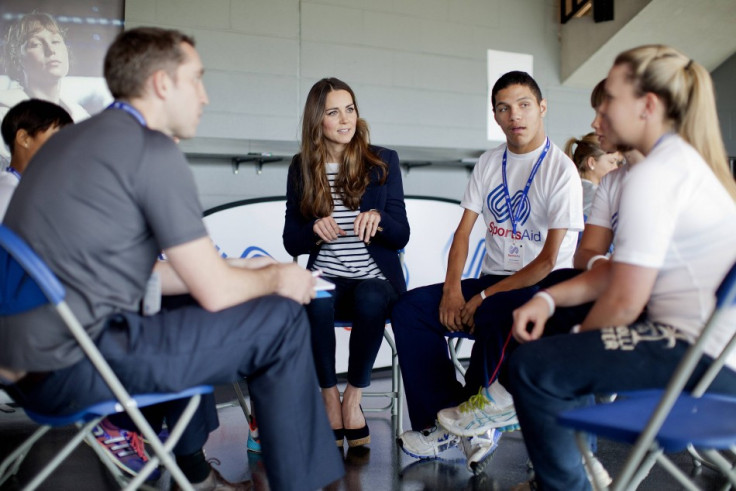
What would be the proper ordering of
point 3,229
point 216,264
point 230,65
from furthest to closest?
Result: point 230,65, point 216,264, point 3,229

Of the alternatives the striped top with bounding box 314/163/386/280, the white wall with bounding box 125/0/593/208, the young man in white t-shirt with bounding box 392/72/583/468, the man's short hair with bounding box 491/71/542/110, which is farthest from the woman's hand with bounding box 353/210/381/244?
the white wall with bounding box 125/0/593/208

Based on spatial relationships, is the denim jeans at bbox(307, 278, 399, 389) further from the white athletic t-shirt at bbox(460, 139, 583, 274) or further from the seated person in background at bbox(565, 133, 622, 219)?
the seated person in background at bbox(565, 133, 622, 219)

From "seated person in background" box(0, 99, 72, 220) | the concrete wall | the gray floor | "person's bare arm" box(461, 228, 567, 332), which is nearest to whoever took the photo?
the gray floor

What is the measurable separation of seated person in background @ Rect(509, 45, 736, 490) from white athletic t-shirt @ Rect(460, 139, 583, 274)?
2.75 ft

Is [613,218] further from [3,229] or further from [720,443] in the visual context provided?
[3,229]

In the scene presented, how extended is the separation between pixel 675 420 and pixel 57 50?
3462mm

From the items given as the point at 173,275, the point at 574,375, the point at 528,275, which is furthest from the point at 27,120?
the point at 574,375

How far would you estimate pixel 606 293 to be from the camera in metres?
1.57

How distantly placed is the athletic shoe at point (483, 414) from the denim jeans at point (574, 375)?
0.53 metres

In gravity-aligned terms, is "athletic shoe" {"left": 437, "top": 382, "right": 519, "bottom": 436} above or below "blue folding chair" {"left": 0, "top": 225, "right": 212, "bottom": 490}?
below

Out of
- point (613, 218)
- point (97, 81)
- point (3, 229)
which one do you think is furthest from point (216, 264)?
point (97, 81)

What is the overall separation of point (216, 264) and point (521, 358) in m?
0.70

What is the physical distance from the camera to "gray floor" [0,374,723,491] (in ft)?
7.50

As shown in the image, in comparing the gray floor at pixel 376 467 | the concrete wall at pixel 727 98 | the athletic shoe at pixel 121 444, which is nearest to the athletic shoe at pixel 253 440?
the gray floor at pixel 376 467
